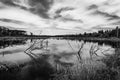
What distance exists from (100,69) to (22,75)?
6.73 m

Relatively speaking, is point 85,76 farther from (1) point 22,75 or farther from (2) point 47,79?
(1) point 22,75

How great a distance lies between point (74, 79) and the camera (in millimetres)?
6332

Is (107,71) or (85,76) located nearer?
(85,76)

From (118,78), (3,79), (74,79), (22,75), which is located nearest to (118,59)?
(118,78)

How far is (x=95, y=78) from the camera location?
6.18 meters

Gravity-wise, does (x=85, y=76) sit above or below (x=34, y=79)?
above

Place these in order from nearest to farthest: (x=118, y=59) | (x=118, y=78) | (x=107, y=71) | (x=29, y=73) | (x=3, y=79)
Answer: (x=118, y=78) → (x=3, y=79) → (x=107, y=71) → (x=29, y=73) → (x=118, y=59)

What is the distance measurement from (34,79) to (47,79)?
1068 millimetres

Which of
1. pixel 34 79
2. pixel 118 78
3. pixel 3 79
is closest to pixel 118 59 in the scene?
pixel 118 78

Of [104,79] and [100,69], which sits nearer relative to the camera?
[104,79]

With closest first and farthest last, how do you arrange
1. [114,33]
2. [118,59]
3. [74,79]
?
[74,79], [118,59], [114,33]

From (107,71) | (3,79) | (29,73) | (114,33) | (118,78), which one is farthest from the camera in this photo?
(114,33)

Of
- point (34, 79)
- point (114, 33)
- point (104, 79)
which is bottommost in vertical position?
point (34, 79)

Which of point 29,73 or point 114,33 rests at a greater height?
point 114,33
